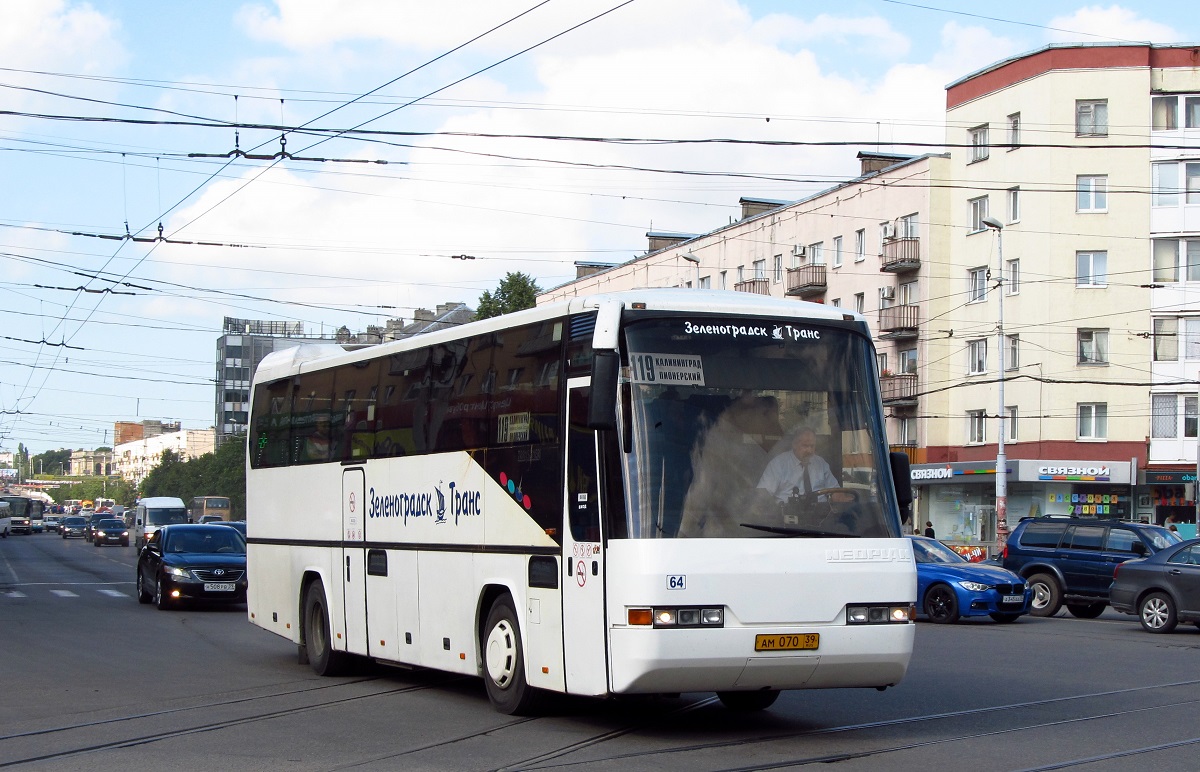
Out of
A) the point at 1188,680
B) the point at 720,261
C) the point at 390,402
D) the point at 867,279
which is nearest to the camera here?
the point at 390,402

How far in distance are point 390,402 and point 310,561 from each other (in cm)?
277

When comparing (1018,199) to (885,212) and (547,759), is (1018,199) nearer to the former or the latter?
(885,212)

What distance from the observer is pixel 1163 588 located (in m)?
22.2

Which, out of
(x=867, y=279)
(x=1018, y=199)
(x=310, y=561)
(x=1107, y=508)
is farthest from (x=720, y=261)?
(x=310, y=561)

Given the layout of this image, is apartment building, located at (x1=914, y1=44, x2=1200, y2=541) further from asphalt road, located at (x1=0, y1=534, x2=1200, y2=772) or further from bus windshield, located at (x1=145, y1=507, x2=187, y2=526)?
asphalt road, located at (x1=0, y1=534, x2=1200, y2=772)

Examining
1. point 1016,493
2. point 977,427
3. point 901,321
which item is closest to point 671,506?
point 1016,493

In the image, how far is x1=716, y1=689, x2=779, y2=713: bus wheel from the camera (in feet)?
39.0

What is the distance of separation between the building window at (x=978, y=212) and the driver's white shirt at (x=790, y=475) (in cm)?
4824

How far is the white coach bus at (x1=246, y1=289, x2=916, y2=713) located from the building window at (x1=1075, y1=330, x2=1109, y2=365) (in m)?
44.8

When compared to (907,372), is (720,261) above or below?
above

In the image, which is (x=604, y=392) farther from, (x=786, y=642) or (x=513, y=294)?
(x=513, y=294)

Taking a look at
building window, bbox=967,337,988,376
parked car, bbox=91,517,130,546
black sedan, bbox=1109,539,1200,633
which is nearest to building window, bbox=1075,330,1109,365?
building window, bbox=967,337,988,376

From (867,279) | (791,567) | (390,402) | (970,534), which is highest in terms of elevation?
(867,279)

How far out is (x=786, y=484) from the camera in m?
10.0
